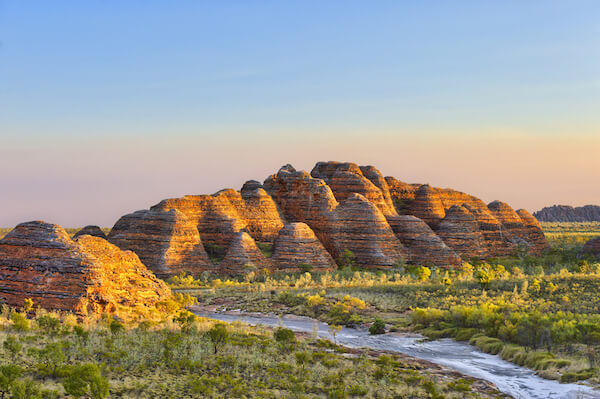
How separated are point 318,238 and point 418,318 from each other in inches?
1275

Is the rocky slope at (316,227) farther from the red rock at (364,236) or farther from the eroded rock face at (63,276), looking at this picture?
the eroded rock face at (63,276)

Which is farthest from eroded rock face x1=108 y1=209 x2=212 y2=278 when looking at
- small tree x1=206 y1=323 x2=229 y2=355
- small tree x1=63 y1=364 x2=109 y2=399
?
small tree x1=63 y1=364 x2=109 y2=399

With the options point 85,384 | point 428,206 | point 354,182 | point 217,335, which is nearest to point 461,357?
point 217,335

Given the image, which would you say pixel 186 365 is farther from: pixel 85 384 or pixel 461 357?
pixel 461 357

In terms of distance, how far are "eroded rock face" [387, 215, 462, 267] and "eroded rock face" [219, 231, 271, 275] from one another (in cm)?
1816

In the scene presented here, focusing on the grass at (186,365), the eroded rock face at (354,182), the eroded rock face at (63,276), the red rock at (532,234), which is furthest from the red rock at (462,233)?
→ the eroded rock face at (63,276)

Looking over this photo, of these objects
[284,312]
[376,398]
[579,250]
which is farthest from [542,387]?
[579,250]

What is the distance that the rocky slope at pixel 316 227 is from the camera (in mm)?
56594

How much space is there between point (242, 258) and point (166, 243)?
26.7ft

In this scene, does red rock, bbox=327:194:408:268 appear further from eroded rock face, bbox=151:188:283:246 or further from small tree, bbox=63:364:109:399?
small tree, bbox=63:364:109:399

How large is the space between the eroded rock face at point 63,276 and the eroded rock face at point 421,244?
38.8m

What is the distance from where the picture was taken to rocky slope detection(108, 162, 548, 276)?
56594 millimetres

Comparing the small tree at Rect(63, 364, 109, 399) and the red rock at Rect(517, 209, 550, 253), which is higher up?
the red rock at Rect(517, 209, 550, 253)

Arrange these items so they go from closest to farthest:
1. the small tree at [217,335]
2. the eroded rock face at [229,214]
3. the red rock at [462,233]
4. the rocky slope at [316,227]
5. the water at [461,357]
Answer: the water at [461,357] < the small tree at [217,335] < the rocky slope at [316,227] < the eroded rock face at [229,214] < the red rock at [462,233]
